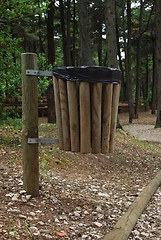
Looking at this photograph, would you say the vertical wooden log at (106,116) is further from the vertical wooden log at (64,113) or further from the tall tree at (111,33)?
Result: the tall tree at (111,33)

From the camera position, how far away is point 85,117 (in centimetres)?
355

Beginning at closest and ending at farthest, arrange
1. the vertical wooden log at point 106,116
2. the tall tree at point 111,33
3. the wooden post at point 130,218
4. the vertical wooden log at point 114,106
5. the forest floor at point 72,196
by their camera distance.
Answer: the wooden post at point 130,218 → the forest floor at point 72,196 → the vertical wooden log at point 106,116 → the vertical wooden log at point 114,106 → the tall tree at point 111,33

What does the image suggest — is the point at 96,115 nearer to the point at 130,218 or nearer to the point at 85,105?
the point at 85,105

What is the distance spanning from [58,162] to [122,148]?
3122 millimetres

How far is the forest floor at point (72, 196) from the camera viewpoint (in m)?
3.30

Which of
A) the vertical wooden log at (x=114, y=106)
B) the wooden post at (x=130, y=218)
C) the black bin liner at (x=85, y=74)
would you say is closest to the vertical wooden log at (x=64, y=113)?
the black bin liner at (x=85, y=74)

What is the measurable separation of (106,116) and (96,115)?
146 millimetres

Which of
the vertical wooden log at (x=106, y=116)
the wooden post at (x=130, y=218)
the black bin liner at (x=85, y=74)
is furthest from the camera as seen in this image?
the vertical wooden log at (x=106, y=116)

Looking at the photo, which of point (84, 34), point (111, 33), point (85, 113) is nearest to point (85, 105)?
point (85, 113)

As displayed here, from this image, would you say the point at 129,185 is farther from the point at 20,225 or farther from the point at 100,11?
the point at 100,11

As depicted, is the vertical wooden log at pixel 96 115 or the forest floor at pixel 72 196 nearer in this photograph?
the forest floor at pixel 72 196

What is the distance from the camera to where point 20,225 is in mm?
3176

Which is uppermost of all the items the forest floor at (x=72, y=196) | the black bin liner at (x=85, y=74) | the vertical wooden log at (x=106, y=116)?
the black bin liner at (x=85, y=74)

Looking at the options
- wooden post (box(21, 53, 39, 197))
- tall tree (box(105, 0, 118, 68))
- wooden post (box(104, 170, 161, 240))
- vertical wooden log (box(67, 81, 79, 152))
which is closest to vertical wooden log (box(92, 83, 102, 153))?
vertical wooden log (box(67, 81, 79, 152))
